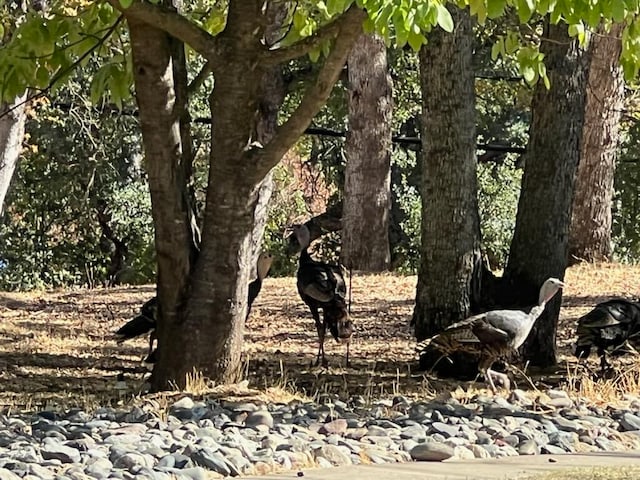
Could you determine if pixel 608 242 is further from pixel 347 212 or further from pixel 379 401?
pixel 379 401

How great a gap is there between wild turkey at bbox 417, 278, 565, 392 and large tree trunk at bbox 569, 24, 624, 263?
10.9m

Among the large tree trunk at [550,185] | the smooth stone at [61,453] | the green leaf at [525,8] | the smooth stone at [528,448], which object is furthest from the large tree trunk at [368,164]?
the green leaf at [525,8]

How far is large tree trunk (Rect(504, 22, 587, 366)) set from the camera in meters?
11.3

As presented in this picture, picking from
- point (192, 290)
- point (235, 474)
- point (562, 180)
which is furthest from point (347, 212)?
point (235, 474)

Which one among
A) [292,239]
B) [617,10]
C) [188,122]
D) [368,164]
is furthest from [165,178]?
[368,164]

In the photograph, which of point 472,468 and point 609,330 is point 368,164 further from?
point 472,468

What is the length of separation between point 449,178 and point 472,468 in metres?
5.02

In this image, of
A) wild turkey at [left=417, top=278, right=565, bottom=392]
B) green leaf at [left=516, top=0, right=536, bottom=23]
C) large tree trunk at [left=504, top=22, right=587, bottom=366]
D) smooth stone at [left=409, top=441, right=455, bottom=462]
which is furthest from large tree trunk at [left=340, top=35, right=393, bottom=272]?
green leaf at [left=516, top=0, right=536, bottom=23]

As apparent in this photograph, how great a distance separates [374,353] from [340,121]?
1838 cm

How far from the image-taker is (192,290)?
9734mm

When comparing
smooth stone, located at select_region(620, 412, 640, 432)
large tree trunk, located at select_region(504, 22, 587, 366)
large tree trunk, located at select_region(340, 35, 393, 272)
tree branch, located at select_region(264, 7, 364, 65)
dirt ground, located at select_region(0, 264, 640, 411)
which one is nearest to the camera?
smooth stone, located at select_region(620, 412, 640, 432)

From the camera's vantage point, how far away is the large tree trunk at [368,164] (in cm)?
2178

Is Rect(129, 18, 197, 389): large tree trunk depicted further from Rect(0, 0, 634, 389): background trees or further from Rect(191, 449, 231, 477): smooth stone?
Rect(191, 449, 231, 477): smooth stone

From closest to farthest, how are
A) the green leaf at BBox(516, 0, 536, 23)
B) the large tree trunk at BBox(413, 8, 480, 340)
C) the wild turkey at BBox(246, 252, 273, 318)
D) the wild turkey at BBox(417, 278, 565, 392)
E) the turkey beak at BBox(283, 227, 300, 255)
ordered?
the green leaf at BBox(516, 0, 536, 23) < the wild turkey at BBox(417, 278, 565, 392) < the large tree trunk at BBox(413, 8, 480, 340) < the wild turkey at BBox(246, 252, 273, 318) < the turkey beak at BBox(283, 227, 300, 255)
